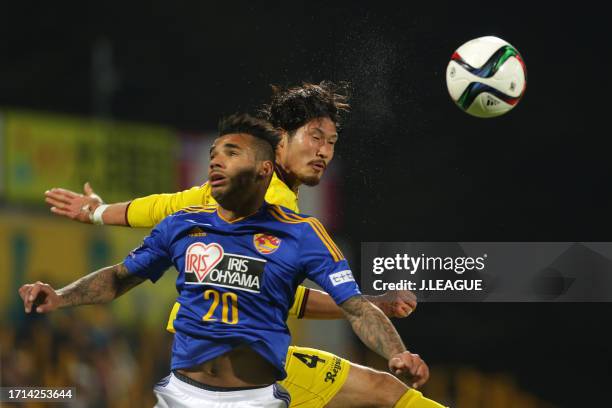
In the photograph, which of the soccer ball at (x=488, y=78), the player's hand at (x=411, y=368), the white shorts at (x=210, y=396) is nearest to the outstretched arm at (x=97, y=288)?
the white shorts at (x=210, y=396)

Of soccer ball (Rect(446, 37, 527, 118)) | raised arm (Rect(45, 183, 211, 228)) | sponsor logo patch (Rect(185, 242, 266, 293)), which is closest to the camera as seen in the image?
sponsor logo patch (Rect(185, 242, 266, 293))

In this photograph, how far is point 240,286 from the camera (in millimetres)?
4699

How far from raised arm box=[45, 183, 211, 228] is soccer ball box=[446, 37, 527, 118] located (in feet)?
5.68

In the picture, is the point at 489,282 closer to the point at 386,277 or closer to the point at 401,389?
the point at 386,277

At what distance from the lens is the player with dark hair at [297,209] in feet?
19.0

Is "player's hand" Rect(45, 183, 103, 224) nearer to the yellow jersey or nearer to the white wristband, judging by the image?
the white wristband

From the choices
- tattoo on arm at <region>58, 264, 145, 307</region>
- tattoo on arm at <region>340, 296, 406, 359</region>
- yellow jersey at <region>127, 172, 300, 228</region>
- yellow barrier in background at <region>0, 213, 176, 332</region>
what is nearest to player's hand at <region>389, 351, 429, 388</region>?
tattoo on arm at <region>340, 296, 406, 359</region>

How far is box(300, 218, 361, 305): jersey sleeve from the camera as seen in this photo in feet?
15.1

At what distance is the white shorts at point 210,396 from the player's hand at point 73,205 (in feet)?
5.46

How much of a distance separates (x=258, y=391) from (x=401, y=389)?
1313 millimetres

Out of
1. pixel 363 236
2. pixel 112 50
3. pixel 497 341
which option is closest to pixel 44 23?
pixel 112 50

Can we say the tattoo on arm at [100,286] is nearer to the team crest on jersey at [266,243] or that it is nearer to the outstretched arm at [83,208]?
the team crest on jersey at [266,243]

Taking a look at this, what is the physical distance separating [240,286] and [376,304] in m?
1.25

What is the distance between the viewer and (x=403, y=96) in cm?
805
